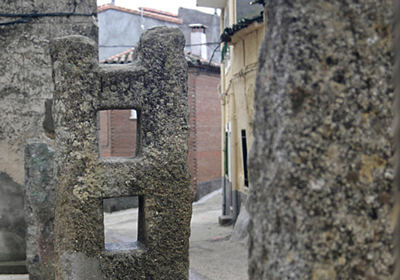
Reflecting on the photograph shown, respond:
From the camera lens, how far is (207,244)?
9.94 m

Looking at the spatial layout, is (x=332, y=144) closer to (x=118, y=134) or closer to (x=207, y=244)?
(x=207, y=244)

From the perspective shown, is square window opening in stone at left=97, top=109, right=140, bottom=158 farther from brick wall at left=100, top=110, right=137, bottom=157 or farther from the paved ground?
the paved ground

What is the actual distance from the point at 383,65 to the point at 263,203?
49 centimetres

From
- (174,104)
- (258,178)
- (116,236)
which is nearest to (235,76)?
(116,236)

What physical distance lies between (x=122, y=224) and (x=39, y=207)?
8456mm

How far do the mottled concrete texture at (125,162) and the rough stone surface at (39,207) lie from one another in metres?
1.65

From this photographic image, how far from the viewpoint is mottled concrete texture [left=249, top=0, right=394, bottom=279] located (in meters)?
1.36

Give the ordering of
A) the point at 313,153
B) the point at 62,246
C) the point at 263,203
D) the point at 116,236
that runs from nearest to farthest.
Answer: the point at 313,153
the point at 263,203
the point at 62,246
the point at 116,236

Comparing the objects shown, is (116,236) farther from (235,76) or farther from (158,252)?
(158,252)

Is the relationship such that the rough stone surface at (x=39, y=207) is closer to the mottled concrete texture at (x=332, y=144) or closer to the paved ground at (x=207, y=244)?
the paved ground at (x=207, y=244)

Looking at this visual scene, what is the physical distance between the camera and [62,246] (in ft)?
12.5

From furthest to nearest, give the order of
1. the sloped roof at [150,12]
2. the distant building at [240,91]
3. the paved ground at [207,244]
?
the sloped roof at [150,12] → the distant building at [240,91] → the paved ground at [207,244]

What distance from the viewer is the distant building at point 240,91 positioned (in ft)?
33.4

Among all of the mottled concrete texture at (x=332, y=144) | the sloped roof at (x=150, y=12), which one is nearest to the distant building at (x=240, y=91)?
the mottled concrete texture at (x=332, y=144)
